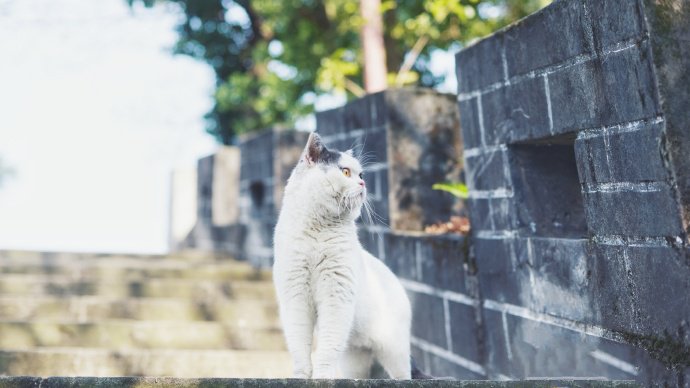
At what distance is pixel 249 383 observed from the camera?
2.20m

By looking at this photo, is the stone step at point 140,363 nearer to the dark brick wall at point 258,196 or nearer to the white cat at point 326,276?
the white cat at point 326,276

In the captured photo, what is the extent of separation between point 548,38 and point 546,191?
2.84ft

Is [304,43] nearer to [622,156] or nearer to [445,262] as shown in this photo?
[445,262]

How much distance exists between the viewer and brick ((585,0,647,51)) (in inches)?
95.0

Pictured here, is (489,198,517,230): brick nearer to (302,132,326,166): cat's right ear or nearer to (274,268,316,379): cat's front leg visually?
(302,132,326,166): cat's right ear

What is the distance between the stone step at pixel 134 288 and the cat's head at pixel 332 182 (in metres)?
3.45

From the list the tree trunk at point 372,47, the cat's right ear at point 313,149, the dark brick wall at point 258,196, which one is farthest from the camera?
the tree trunk at point 372,47

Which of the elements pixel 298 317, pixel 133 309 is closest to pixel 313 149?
pixel 298 317

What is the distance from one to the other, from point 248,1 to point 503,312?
11.5 m

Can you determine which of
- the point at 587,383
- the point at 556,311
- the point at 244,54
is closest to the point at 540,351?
the point at 556,311

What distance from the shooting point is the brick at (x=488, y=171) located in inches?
135

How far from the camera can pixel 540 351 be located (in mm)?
3096

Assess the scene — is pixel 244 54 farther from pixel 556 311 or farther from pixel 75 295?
pixel 556 311

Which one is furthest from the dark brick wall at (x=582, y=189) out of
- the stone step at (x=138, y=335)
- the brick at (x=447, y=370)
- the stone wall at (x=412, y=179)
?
the stone step at (x=138, y=335)
